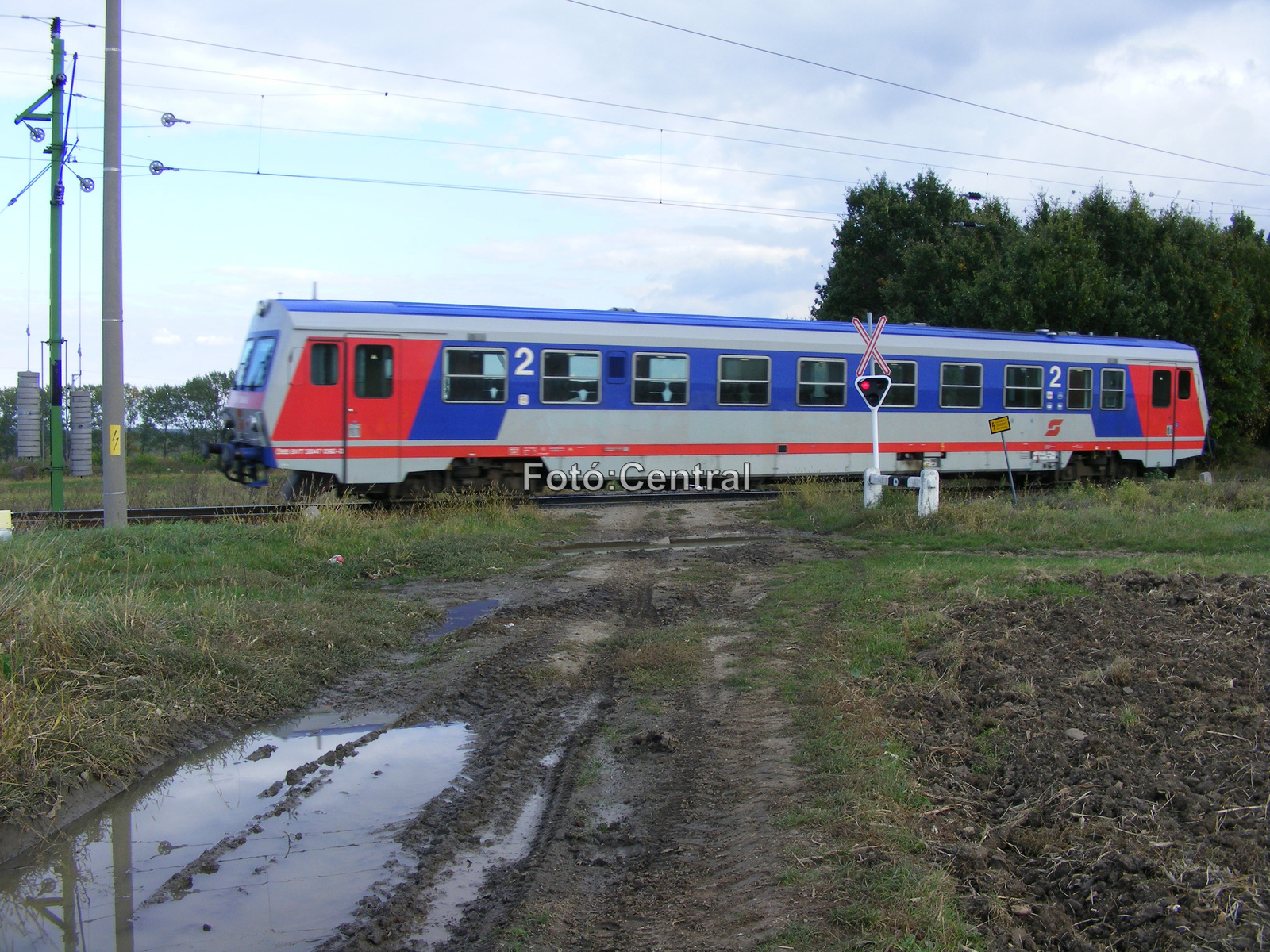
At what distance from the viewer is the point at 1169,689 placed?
5168 millimetres

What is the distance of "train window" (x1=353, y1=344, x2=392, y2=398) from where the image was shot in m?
15.0

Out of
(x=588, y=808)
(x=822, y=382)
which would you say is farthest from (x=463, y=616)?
(x=822, y=382)

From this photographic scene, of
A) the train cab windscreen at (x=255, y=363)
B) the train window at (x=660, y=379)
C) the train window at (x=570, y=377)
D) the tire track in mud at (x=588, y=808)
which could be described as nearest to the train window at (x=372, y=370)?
the train cab windscreen at (x=255, y=363)

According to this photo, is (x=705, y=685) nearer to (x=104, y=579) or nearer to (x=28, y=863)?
(x=28, y=863)

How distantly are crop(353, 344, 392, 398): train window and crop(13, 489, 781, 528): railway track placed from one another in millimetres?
1777

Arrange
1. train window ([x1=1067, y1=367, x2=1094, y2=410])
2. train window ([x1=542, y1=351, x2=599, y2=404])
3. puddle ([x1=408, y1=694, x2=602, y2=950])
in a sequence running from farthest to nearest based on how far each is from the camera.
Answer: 1. train window ([x1=1067, y1=367, x2=1094, y2=410])
2. train window ([x1=542, y1=351, x2=599, y2=404])
3. puddle ([x1=408, y1=694, x2=602, y2=950])

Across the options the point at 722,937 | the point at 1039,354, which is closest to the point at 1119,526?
the point at 1039,354

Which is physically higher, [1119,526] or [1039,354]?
[1039,354]

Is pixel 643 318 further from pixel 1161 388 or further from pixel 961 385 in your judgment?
pixel 1161 388

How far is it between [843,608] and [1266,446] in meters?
27.7

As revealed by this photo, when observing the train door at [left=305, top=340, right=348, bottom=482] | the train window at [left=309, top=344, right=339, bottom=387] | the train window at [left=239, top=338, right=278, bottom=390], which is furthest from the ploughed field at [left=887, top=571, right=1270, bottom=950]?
the train window at [left=239, top=338, right=278, bottom=390]

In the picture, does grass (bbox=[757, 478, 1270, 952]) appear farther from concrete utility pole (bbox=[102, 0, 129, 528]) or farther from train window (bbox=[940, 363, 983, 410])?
concrete utility pole (bbox=[102, 0, 129, 528])

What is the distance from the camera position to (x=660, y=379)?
672 inches

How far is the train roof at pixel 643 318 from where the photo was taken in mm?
15062
